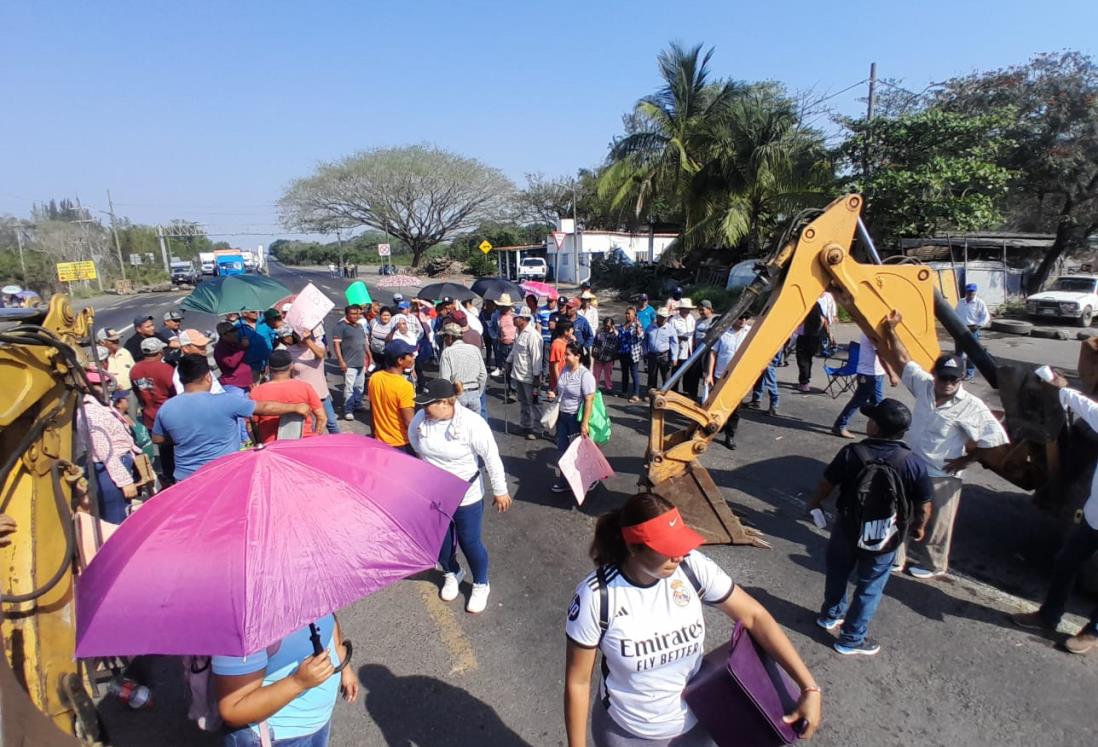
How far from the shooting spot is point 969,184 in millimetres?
15828

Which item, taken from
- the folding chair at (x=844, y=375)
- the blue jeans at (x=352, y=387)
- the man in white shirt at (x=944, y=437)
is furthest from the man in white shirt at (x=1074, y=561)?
the blue jeans at (x=352, y=387)

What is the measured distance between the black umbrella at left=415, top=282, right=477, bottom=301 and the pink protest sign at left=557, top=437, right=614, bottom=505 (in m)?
6.58

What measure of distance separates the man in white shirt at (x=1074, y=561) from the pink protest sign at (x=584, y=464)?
10.7ft

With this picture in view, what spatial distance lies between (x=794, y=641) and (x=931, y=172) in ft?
55.3

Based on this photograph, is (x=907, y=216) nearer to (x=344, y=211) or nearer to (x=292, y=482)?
(x=292, y=482)

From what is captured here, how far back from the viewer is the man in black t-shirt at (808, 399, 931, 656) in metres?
3.28

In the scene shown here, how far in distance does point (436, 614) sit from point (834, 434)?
5.96 meters

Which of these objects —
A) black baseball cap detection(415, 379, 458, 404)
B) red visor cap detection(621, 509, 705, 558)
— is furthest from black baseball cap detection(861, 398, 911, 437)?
black baseball cap detection(415, 379, 458, 404)

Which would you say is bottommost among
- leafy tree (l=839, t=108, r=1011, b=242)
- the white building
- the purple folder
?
the purple folder

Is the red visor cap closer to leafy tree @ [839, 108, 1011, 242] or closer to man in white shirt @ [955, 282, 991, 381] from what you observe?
man in white shirt @ [955, 282, 991, 381]

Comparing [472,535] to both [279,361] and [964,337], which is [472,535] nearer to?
[279,361]

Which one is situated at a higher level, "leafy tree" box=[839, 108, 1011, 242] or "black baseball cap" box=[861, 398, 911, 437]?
"leafy tree" box=[839, 108, 1011, 242]

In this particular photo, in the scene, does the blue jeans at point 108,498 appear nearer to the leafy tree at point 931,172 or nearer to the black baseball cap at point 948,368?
the black baseball cap at point 948,368

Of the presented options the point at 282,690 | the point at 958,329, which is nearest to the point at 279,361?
the point at 282,690
